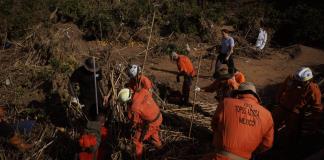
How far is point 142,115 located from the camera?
6609 mm

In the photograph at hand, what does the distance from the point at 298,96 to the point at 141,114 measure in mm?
2791

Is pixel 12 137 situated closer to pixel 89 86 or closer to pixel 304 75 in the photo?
pixel 89 86

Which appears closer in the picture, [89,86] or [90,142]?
[90,142]

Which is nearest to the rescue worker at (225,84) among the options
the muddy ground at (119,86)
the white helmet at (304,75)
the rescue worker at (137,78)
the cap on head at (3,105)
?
the muddy ground at (119,86)

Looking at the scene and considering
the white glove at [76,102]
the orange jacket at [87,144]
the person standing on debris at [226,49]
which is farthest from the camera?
the person standing on debris at [226,49]

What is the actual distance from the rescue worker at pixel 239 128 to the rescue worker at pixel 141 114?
1713 millimetres

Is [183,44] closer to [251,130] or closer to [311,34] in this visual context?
[311,34]

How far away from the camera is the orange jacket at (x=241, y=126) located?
490cm

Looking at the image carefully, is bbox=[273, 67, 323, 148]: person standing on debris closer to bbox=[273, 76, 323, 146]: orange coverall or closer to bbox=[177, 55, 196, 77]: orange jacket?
bbox=[273, 76, 323, 146]: orange coverall

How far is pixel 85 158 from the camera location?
19.8 feet

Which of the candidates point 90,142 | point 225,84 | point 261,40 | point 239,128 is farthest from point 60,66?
point 261,40

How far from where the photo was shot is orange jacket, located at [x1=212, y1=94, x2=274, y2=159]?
16.1ft

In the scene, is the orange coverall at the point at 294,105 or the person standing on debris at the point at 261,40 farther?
the person standing on debris at the point at 261,40

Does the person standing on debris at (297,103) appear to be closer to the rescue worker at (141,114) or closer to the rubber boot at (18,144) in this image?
the rescue worker at (141,114)
